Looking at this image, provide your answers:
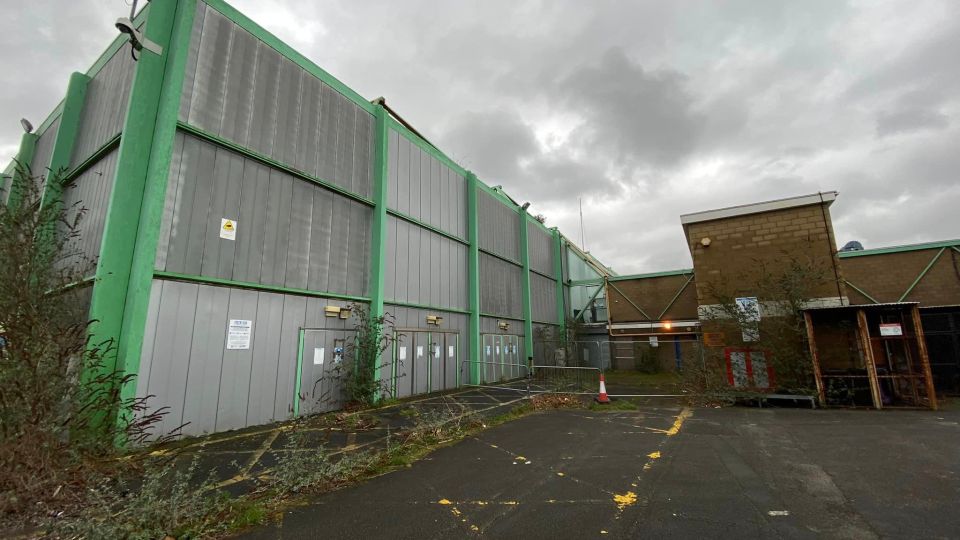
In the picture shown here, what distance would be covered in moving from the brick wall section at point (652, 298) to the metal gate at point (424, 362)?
13.3 m

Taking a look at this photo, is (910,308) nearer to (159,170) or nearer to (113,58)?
(159,170)

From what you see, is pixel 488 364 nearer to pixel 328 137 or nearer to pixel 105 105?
pixel 328 137

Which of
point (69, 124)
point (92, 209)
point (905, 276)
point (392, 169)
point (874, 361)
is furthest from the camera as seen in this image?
point (905, 276)

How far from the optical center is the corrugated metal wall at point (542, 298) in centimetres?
2355

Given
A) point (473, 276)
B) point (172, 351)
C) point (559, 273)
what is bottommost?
point (172, 351)

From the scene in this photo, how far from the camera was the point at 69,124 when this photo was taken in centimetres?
1061

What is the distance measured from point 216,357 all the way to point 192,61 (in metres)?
6.54

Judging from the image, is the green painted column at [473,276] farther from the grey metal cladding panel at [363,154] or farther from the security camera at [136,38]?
the security camera at [136,38]

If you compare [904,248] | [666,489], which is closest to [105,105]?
[666,489]

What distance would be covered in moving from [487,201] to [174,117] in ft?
44.3

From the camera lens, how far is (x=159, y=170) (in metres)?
7.88

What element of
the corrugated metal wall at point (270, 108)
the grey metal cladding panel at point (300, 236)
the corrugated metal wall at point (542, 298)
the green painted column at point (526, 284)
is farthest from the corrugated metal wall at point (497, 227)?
the grey metal cladding panel at point (300, 236)

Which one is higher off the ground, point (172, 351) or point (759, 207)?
point (759, 207)

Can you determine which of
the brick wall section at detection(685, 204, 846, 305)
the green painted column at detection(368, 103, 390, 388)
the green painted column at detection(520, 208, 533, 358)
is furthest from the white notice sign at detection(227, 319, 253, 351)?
the green painted column at detection(520, 208, 533, 358)
